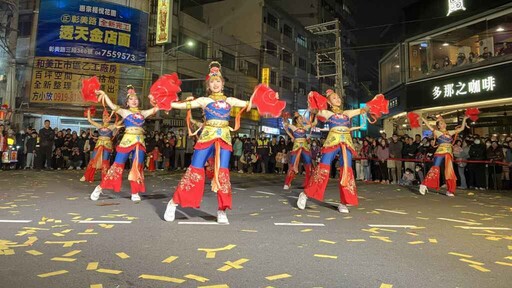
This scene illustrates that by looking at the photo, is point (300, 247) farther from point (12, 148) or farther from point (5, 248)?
point (12, 148)

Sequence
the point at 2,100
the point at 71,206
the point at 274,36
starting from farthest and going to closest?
1. the point at 274,36
2. the point at 2,100
3. the point at 71,206

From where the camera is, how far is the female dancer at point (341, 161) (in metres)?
6.07

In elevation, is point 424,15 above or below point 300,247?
above

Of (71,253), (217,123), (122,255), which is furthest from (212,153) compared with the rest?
(71,253)

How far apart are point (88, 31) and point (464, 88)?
61.8 ft

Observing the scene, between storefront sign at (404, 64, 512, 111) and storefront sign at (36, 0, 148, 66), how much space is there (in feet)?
50.4

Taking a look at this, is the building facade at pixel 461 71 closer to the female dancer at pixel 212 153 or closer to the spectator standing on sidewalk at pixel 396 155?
the spectator standing on sidewalk at pixel 396 155

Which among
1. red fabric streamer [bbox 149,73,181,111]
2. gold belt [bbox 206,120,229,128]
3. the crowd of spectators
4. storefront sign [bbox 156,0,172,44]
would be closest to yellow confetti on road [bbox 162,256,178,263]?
gold belt [bbox 206,120,229,128]

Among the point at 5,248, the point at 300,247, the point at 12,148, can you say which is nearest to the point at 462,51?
the point at 300,247

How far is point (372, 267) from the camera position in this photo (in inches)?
123

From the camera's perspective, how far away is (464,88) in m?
14.6

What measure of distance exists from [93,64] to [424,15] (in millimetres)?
17058

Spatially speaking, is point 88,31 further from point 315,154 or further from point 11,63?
point 315,154

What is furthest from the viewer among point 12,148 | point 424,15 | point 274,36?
point 274,36
